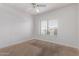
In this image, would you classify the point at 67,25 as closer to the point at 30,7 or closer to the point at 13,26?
the point at 30,7

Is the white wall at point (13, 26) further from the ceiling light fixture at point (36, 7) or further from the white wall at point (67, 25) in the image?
the white wall at point (67, 25)

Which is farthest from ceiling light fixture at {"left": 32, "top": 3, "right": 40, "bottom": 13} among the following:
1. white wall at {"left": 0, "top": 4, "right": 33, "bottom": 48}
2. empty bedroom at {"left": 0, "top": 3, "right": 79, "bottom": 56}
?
white wall at {"left": 0, "top": 4, "right": 33, "bottom": 48}

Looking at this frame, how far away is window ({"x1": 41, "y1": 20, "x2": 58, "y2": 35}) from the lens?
60.9 inches

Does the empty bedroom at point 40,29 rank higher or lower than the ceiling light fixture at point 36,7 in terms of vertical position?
lower

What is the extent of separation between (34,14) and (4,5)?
514 millimetres

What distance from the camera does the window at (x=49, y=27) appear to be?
155 centimetres

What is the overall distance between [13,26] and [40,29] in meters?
0.47

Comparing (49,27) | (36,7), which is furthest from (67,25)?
(36,7)

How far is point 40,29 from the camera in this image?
1.58 m

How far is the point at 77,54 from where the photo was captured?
A: 149 centimetres

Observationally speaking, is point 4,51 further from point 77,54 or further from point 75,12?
point 75,12

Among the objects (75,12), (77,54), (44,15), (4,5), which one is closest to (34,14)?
(44,15)

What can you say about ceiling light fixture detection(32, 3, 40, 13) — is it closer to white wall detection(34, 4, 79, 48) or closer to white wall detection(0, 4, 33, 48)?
white wall detection(0, 4, 33, 48)

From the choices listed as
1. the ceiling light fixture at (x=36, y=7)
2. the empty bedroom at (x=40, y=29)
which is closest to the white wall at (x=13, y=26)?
the empty bedroom at (x=40, y=29)
